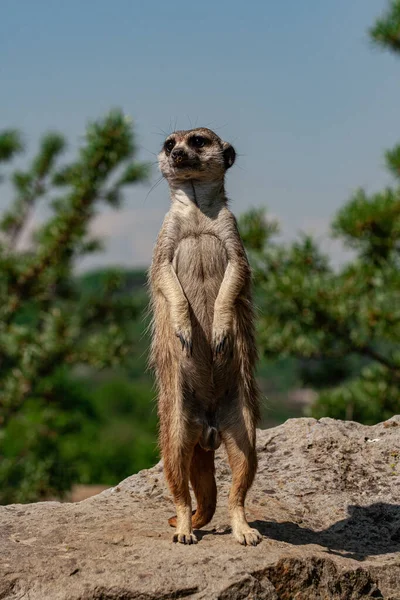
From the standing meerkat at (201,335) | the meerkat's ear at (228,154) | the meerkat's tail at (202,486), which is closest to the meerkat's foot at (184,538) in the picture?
the standing meerkat at (201,335)

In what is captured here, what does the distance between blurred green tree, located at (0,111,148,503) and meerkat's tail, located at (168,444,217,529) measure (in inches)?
268

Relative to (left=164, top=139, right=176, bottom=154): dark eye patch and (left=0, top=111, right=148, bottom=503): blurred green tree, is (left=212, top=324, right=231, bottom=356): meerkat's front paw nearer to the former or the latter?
(left=164, top=139, right=176, bottom=154): dark eye patch

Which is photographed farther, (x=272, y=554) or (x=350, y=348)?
(x=350, y=348)

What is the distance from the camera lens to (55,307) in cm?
1280

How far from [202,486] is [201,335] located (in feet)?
3.53

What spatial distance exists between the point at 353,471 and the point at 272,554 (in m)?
Answer: 1.82

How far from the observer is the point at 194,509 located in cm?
577

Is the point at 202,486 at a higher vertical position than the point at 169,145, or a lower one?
lower

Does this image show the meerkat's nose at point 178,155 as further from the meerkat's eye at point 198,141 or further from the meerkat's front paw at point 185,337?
the meerkat's front paw at point 185,337

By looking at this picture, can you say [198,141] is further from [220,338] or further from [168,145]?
[220,338]

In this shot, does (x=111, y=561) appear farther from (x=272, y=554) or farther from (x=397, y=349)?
(x=397, y=349)

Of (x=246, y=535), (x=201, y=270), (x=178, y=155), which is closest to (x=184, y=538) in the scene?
(x=246, y=535)

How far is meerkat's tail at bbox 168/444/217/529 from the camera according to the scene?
17.6 feet

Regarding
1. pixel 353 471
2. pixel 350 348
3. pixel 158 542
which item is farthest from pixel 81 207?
pixel 158 542
